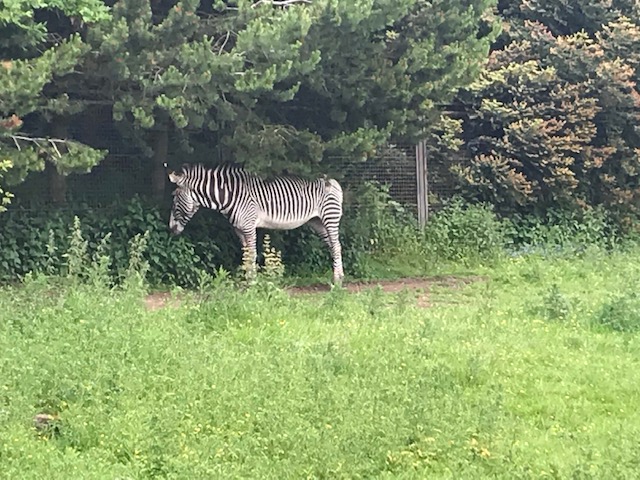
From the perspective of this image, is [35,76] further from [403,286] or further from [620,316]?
[620,316]

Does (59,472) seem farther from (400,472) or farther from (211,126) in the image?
(211,126)

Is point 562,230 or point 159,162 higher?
point 159,162

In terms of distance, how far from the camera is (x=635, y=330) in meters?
7.97

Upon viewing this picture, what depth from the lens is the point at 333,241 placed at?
40.4ft

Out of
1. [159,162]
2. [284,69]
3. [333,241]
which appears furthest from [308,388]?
[159,162]

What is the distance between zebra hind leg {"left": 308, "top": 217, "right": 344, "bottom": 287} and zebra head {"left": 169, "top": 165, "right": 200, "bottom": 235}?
174cm

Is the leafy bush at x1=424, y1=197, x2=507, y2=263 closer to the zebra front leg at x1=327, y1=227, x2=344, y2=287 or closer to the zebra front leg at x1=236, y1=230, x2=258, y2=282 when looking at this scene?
the zebra front leg at x1=327, y1=227, x2=344, y2=287

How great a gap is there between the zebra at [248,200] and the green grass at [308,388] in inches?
116

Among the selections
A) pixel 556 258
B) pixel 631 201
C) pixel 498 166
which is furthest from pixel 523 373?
pixel 631 201

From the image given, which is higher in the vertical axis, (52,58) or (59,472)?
(52,58)

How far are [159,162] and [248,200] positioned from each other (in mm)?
1373

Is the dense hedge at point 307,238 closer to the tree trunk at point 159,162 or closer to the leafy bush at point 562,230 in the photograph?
the leafy bush at point 562,230

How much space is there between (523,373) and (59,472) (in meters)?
3.29

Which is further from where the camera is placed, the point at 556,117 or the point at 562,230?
the point at 562,230
